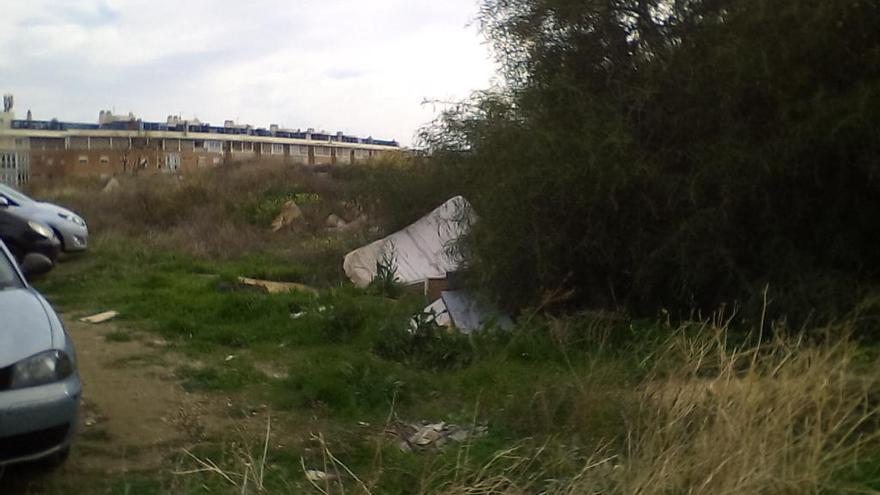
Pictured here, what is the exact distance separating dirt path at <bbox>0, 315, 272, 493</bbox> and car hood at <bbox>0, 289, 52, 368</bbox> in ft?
2.26

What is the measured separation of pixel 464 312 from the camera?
880 cm

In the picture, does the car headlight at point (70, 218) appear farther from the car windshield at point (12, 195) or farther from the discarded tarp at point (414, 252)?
the discarded tarp at point (414, 252)

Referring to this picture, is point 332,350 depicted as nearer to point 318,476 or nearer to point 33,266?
point 33,266

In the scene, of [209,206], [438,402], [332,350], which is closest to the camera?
[438,402]

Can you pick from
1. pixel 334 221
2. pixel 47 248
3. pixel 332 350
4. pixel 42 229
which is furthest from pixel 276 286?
pixel 334 221

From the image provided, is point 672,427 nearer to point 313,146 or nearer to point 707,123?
point 707,123

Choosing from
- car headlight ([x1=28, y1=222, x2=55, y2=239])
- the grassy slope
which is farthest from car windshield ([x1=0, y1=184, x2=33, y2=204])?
the grassy slope

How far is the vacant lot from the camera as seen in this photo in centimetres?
384

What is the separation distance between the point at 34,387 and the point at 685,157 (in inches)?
224

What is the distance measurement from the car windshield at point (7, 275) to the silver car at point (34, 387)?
48cm

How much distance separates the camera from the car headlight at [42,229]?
12586 mm

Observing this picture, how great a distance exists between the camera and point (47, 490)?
4.45 meters

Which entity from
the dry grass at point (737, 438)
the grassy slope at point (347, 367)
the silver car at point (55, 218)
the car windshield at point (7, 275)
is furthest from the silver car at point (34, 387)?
the silver car at point (55, 218)

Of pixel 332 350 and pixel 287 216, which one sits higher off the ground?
pixel 287 216
